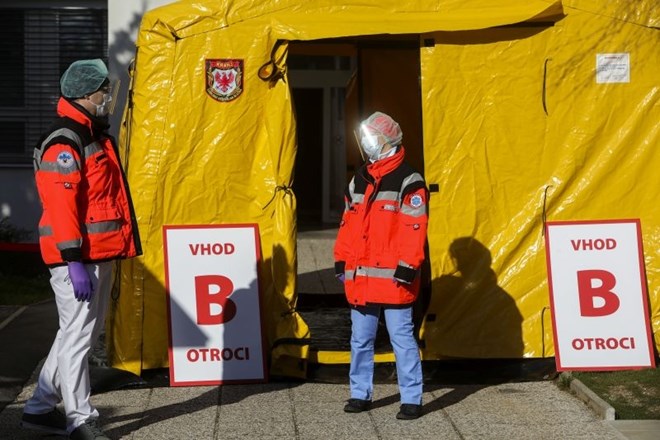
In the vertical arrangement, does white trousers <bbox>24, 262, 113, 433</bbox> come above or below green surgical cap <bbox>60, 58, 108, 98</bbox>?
below

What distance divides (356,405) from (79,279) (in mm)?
2051

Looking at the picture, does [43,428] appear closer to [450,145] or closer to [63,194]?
[63,194]

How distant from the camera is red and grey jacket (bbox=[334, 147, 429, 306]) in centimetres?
763

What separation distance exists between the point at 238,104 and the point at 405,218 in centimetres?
179

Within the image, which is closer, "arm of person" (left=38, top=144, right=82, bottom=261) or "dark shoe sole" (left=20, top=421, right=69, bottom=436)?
"arm of person" (left=38, top=144, right=82, bottom=261)

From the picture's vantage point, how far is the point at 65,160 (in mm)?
6773

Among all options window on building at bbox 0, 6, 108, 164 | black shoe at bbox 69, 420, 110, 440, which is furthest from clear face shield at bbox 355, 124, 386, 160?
window on building at bbox 0, 6, 108, 164

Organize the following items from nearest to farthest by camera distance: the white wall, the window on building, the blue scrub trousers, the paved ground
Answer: the paved ground, the blue scrub trousers, the white wall, the window on building

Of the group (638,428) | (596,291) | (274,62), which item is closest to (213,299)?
(274,62)

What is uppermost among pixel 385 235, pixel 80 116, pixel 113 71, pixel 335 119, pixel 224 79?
pixel 113 71

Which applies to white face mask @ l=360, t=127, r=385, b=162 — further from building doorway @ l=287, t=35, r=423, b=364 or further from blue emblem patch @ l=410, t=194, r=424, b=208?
building doorway @ l=287, t=35, r=423, b=364

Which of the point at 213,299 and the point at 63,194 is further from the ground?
the point at 63,194

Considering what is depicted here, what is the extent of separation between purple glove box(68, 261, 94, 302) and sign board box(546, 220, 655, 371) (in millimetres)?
3408

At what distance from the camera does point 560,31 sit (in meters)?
8.95
